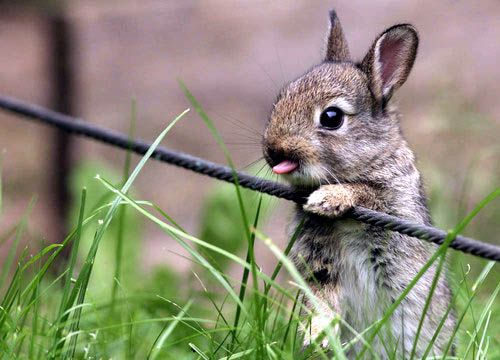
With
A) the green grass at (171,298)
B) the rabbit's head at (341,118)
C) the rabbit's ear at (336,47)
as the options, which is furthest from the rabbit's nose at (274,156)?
the rabbit's ear at (336,47)

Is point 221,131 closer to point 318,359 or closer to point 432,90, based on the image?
point 432,90

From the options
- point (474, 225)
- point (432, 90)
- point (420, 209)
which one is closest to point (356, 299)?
point (420, 209)

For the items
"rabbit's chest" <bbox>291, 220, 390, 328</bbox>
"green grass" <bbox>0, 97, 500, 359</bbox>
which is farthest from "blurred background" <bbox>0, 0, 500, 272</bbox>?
"rabbit's chest" <bbox>291, 220, 390, 328</bbox>

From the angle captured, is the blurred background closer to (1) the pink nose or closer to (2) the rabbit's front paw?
(1) the pink nose

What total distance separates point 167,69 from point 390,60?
8.61 feet

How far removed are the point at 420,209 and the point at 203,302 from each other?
5.73ft

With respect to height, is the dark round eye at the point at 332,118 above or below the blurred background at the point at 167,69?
above

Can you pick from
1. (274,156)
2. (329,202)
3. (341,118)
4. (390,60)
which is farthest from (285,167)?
(390,60)

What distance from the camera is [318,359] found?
2727mm

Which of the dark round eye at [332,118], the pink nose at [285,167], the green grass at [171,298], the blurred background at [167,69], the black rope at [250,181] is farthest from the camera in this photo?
the blurred background at [167,69]

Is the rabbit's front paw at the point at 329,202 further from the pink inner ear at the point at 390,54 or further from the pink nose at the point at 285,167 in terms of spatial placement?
the pink inner ear at the point at 390,54

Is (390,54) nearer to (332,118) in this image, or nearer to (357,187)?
(332,118)

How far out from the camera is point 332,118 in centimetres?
292

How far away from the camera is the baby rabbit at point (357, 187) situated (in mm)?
2738
